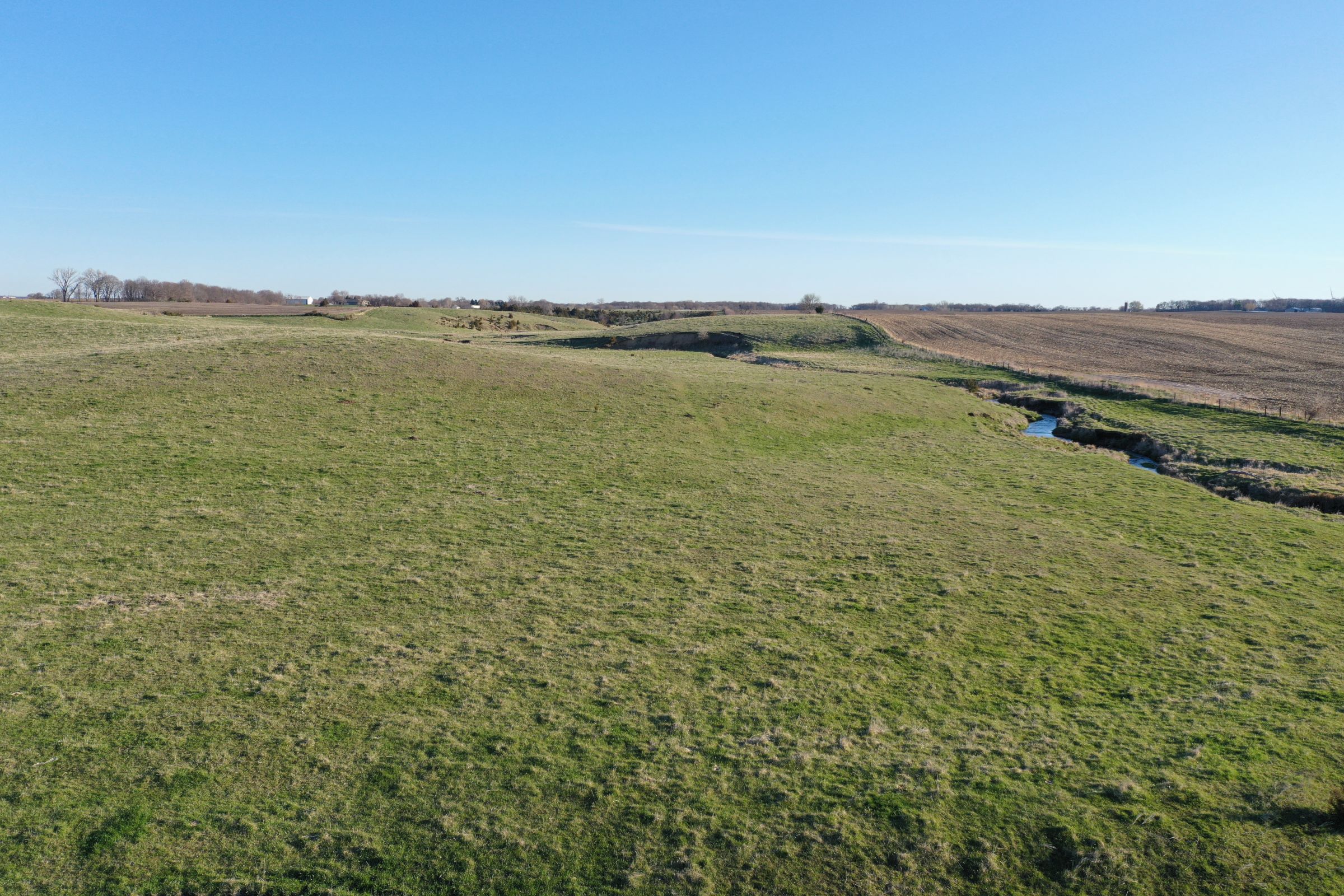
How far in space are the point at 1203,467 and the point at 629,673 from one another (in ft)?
88.6

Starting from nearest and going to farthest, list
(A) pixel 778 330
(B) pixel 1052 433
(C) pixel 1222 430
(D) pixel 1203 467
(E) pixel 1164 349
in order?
1. (D) pixel 1203 467
2. (C) pixel 1222 430
3. (B) pixel 1052 433
4. (E) pixel 1164 349
5. (A) pixel 778 330

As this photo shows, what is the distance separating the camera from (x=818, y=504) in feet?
72.3

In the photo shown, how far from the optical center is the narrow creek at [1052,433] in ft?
101

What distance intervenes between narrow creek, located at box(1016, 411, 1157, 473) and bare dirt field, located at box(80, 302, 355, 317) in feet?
275

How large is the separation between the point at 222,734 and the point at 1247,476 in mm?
31669

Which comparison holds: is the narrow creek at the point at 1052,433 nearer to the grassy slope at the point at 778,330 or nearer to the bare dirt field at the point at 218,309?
the grassy slope at the point at 778,330

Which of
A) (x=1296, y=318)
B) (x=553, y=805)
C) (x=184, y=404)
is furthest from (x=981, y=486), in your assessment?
(x=1296, y=318)

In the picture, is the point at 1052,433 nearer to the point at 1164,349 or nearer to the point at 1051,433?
the point at 1051,433

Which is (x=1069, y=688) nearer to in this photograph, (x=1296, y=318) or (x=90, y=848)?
(x=90, y=848)

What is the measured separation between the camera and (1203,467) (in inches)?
1117

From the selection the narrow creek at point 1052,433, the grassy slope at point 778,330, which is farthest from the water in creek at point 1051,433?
the grassy slope at point 778,330

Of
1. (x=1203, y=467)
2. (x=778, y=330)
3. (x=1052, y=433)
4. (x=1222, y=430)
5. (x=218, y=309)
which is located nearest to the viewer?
(x=1203, y=467)

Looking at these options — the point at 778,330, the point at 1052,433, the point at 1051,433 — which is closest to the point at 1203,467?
the point at 1052,433

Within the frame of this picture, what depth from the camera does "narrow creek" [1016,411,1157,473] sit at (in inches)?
1209
